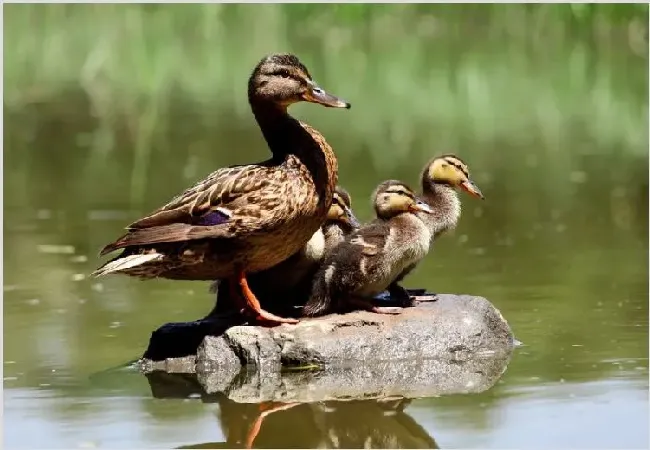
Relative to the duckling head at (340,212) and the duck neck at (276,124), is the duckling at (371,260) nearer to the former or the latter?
the duckling head at (340,212)

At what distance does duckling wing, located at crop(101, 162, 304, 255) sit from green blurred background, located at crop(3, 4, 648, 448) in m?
0.69

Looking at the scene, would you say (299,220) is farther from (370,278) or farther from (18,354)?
(18,354)

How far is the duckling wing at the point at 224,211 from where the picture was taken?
7.16 m

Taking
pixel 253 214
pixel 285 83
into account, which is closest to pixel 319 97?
pixel 285 83

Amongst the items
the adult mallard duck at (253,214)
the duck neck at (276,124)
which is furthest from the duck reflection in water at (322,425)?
the duck neck at (276,124)

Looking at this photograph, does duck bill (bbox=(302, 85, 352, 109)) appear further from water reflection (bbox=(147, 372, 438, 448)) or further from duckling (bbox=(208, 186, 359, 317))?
water reflection (bbox=(147, 372, 438, 448))

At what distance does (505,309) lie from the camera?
27.5 ft

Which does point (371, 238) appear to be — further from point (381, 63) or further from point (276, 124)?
point (381, 63)

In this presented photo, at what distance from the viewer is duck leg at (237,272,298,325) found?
733 centimetres

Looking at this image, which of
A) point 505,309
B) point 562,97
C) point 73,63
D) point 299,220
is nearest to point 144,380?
point 299,220

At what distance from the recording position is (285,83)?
741 centimetres

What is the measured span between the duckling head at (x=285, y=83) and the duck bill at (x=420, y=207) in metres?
0.70

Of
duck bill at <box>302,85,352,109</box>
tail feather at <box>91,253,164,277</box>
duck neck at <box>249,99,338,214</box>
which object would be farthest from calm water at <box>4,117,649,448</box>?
duck bill at <box>302,85,352,109</box>

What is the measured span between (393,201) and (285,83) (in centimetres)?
82
